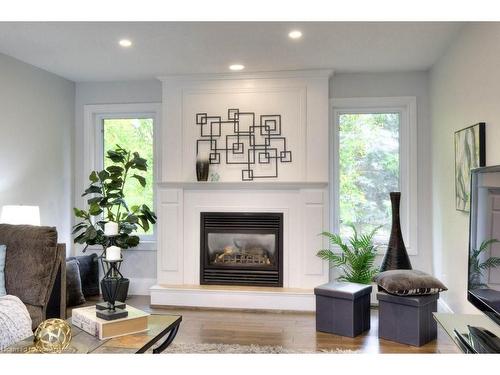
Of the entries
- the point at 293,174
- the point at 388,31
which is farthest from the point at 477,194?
the point at 293,174

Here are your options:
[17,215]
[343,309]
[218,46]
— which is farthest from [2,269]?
[343,309]

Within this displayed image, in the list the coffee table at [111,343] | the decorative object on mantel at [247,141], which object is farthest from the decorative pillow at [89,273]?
the coffee table at [111,343]

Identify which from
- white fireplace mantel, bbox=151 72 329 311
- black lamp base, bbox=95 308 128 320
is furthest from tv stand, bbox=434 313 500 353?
white fireplace mantel, bbox=151 72 329 311

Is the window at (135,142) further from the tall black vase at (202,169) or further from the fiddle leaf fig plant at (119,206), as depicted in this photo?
the tall black vase at (202,169)

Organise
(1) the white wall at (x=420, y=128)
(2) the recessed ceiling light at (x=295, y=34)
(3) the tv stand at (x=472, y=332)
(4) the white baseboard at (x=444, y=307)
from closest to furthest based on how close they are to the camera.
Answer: (3) the tv stand at (x=472, y=332) → (2) the recessed ceiling light at (x=295, y=34) → (4) the white baseboard at (x=444, y=307) → (1) the white wall at (x=420, y=128)

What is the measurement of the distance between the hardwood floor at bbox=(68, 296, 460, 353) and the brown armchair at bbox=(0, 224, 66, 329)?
3.27 ft

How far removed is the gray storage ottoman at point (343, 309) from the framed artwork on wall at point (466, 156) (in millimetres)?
1038

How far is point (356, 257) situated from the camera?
446 centimetres

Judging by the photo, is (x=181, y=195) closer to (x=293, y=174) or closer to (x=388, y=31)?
(x=293, y=174)

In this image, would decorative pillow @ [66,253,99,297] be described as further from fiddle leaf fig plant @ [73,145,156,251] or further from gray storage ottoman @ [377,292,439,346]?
gray storage ottoman @ [377,292,439,346]

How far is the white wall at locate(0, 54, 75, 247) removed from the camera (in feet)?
13.9

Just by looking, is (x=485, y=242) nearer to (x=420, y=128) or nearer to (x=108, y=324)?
(x=108, y=324)

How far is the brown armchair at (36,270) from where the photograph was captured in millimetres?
3057

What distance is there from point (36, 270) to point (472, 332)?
263cm
